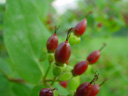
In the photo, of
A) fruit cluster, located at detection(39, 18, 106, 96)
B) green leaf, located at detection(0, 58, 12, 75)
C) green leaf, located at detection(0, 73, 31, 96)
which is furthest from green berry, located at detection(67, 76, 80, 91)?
green leaf, located at detection(0, 58, 12, 75)

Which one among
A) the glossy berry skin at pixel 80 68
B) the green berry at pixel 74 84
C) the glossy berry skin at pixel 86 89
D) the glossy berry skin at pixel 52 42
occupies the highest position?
the glossy berry skin at pixel 52 42

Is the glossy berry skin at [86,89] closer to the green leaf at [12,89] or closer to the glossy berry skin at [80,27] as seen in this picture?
the glossy berry skin at [80,27]

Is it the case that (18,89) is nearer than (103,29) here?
Yes

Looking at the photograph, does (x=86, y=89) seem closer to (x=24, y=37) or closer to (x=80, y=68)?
(x=80, y=68)

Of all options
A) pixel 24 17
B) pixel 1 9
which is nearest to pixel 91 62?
pixel 24 17

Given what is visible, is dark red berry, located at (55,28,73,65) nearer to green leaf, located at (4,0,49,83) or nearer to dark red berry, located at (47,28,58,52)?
dark red berry, located at (47,28,58,52)

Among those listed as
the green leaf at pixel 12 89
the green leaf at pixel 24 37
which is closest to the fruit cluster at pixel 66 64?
the green leaf at pixel 24 37

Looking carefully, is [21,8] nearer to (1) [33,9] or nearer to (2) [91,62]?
(1) [33,9]

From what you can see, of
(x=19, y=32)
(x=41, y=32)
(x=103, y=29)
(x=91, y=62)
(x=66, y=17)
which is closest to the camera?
(x=91, y=62)
